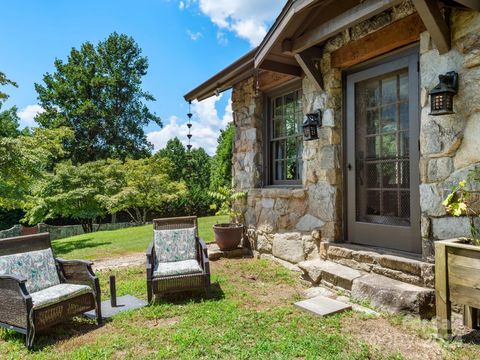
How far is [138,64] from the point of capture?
961 inches

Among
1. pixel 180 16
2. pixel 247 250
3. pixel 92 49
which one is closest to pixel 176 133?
pixel 92 49

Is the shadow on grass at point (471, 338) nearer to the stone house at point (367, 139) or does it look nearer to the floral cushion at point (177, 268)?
the stone house at point (367, 139)

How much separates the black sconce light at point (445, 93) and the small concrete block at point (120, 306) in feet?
12.2

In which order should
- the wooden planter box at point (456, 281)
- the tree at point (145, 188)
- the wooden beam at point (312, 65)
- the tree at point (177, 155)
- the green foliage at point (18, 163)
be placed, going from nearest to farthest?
the wooden planter box at point (456, 281) < the wooden beam at point (312, 65) < the green foliage at point (18, 163) < the tree at point (145, 188) < the tree at point (177, 155)

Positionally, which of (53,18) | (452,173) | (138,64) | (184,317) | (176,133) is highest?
(138,64)

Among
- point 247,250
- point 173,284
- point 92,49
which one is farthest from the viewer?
point 92,49

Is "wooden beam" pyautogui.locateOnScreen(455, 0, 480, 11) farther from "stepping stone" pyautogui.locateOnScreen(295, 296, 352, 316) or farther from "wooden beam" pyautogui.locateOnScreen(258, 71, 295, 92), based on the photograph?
"stepping stone" pyautogui.locateOnScreen(295, 296, 352, 316)

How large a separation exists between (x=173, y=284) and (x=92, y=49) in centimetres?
2417

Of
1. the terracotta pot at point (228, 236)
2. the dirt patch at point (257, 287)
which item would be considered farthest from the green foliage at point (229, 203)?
the dirt patch at point (257, 287)

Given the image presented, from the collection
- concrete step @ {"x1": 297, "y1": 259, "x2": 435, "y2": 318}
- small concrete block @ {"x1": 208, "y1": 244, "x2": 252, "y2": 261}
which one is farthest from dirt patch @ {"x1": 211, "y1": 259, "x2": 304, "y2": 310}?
concrete step @ {"x1": 297, "y1": 259, "x2": 435, "y2": 318}

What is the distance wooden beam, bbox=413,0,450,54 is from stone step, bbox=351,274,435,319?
2.35 meters

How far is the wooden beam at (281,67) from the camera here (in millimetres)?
4773

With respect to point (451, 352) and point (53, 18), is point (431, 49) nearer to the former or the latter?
point (451, 352)

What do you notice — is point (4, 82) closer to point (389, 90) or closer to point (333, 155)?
point (333, 155)
